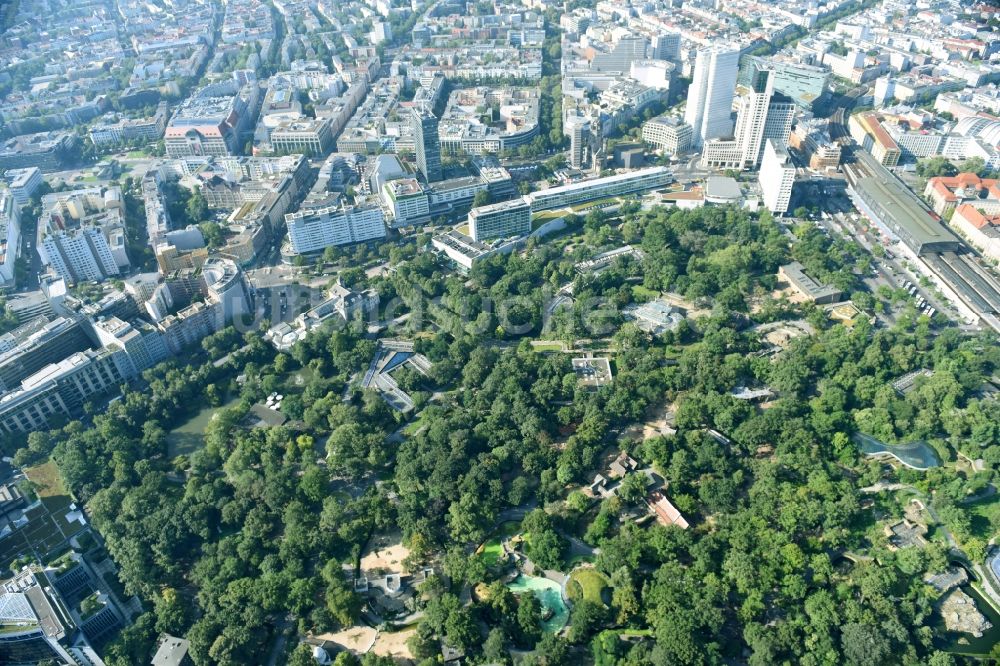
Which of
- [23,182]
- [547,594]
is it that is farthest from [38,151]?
[547,594]

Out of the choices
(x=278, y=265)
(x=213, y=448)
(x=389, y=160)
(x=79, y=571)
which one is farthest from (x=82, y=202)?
(x=79, y=571)

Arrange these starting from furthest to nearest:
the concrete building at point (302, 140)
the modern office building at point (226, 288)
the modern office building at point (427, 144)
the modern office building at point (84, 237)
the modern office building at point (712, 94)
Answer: the concrete building at point (302, 140)
the modern office building at point (712, 94)
the modern office building at point (427, 144)
the modern office building at point (84, 237)
the modern office building at point (226, 288)

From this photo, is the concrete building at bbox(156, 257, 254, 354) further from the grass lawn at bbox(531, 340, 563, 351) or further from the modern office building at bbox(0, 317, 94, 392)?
the grass lawn at bbox(531, 340, 563, 351)

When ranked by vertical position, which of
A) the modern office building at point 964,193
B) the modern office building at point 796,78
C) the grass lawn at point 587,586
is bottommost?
the grass lawn at point 587,586

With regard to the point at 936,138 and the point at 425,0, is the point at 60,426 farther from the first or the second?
the point at 425,0

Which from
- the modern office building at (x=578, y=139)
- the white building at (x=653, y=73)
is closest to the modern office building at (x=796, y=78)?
the white building at (x=653, y=73)

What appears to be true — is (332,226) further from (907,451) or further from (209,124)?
(907,451)

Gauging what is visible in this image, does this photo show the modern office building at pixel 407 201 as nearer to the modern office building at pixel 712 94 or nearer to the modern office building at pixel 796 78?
the modern office building at pixel 712 94
